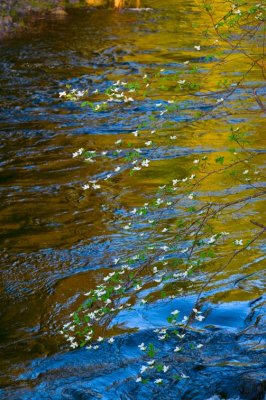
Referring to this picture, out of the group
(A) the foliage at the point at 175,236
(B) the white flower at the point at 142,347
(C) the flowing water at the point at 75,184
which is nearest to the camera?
(A) the foliage at the point at 175,236

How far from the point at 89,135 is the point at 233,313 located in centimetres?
675

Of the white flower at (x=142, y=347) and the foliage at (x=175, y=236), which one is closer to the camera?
the foliage at (x=175, y=236)

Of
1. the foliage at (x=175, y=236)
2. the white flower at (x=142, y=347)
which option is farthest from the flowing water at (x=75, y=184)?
the white flower at (x=142, y=347)

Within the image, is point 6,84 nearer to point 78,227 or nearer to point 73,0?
point 78,227

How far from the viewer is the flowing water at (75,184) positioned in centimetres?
747

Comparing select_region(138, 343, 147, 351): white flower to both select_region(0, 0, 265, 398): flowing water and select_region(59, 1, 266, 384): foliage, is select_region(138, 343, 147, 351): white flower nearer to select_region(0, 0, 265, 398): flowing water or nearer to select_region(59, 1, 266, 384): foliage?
select_region(59, 1, 266, 384): foliage

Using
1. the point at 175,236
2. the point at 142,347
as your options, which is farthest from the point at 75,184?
Result: the point at 175,236

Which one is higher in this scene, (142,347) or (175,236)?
(175,236)

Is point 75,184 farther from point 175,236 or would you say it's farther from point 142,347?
point 175,236

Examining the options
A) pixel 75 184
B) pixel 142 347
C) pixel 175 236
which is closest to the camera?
pixel 175 236

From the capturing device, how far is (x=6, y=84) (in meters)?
16.5

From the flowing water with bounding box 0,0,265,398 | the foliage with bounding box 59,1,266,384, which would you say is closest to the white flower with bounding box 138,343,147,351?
the foliage with bounding box 59,1,266,384

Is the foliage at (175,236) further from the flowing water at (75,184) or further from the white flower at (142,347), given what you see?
the flowing water at (75,184)

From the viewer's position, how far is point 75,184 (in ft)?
36.9
